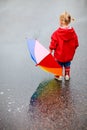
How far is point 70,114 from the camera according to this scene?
562 cm

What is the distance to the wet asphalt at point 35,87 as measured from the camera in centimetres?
549

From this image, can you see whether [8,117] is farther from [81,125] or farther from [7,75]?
[7,75]

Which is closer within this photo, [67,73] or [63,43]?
[63,43]

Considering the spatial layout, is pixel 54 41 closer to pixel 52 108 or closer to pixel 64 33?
pixel 64 33

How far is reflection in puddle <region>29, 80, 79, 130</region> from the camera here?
538 centimetres

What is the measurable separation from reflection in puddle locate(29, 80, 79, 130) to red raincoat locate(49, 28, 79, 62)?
0.47 m

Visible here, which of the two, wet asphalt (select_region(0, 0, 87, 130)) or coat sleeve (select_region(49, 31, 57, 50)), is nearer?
wet asphalt (select_region(0, 0, 87, 130))

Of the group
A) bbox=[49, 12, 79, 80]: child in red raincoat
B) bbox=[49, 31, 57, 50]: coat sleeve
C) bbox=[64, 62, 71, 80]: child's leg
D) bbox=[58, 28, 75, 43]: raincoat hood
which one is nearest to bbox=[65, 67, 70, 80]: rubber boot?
bbox=[64, 62, 71, 80]: child's leg

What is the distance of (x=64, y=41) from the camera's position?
6.42m

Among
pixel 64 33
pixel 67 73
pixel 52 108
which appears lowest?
pixel 52 108

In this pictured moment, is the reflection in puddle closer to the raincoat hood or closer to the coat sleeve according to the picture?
the coat sleeve

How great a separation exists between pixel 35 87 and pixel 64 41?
0.94 m

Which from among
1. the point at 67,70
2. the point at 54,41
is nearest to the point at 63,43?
the point at 54,41

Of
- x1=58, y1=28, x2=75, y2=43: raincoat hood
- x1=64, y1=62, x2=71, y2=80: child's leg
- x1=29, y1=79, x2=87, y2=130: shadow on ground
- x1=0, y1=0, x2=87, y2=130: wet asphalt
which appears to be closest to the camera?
x1=29, y1=79, x2=87, y2=130: shadow on ground
